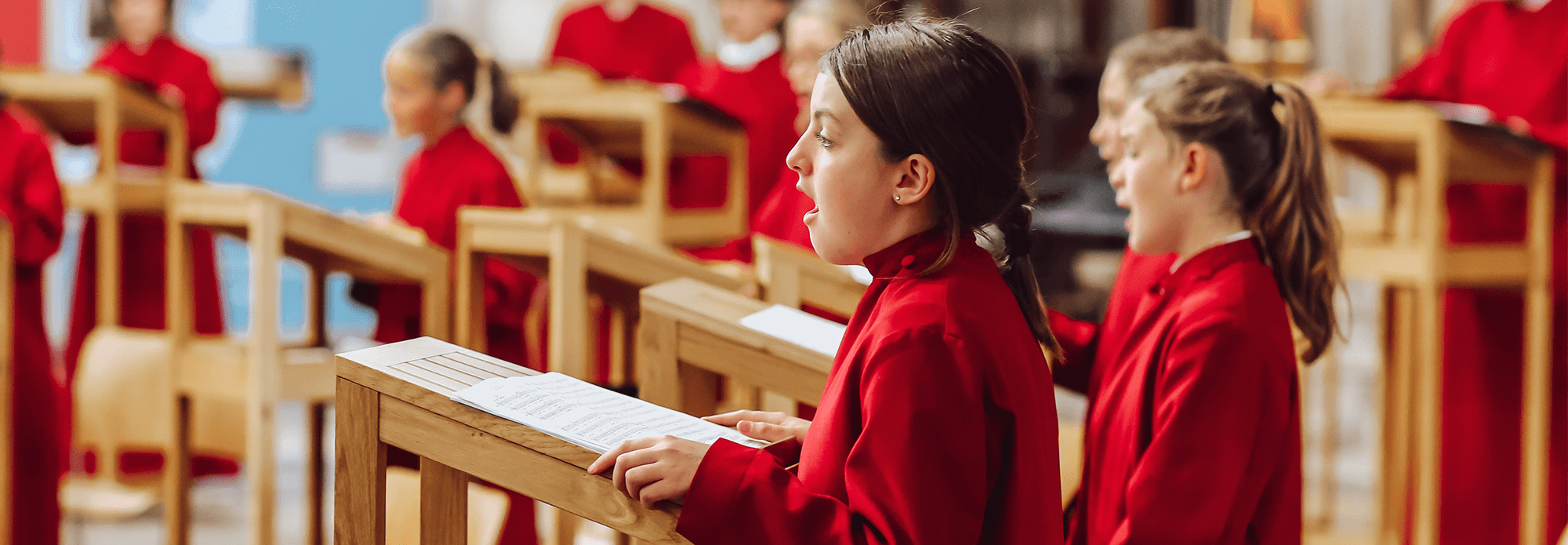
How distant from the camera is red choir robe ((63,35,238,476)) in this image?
4.58m

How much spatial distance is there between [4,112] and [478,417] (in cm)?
270

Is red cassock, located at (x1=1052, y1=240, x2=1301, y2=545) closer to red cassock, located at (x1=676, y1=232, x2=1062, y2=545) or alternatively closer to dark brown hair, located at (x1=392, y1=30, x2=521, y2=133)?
red cassock, located at (x1=676, y1=232, x2=1062, y2=545)

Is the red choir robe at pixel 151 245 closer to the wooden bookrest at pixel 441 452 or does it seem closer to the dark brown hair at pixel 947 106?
the wooden bookrest at pixel 441 452

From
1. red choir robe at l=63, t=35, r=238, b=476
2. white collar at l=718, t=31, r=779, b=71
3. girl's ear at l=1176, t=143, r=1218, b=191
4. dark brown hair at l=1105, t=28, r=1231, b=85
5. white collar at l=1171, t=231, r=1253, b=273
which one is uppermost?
dark brown hair at l=1105, t=28, r=1231, b=85

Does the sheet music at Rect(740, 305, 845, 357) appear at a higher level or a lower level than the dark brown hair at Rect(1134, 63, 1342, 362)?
lower

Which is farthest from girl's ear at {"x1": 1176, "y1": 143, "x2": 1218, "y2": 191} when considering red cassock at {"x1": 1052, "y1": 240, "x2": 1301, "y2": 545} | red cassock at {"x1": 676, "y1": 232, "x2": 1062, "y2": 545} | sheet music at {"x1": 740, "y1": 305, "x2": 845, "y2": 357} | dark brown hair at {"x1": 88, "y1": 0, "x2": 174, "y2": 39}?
dark brown hair at {"x1": 88, "y1": 0, "x2": 174, "y2": 39}

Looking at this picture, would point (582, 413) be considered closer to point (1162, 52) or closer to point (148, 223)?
point (1162, 52)

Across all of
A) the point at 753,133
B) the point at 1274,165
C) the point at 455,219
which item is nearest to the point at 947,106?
the point at 1274,165

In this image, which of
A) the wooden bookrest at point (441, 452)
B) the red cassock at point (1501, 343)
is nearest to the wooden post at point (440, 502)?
the wooden bookrest at point (441, 452)

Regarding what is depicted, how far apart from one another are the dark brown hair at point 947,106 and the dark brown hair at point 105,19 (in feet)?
14.5

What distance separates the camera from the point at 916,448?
1.05 m

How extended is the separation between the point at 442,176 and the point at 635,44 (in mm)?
2125

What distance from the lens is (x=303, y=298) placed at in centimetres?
738

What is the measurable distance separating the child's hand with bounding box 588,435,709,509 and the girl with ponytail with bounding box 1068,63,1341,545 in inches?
25.6
